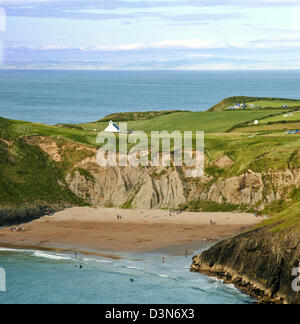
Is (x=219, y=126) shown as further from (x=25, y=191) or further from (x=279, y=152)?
(x=25, y=191)

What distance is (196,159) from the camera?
97.4 metres

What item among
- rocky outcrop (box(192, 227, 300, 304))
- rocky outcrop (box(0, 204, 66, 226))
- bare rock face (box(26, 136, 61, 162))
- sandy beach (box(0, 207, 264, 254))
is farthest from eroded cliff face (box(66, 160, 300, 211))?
rocky outcrop (box(192, 227, 300, 304))

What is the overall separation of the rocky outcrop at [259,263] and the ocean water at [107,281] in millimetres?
1497

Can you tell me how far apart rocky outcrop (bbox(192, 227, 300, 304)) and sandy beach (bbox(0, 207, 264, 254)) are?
7.84m

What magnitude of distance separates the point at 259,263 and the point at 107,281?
50.2 ft

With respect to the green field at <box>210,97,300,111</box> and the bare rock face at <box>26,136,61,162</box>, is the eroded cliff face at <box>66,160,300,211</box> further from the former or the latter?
the green field at <box>210,97,300,111</box>

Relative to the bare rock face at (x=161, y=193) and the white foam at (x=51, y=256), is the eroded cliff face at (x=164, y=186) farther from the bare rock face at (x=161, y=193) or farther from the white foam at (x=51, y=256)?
the white foam at (x=51, y=256)

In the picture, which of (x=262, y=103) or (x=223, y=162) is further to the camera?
(x=262, y=103)

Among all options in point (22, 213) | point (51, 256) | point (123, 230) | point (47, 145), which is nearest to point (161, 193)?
point (123, 230)

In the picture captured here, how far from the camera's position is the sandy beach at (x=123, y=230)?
76.6m

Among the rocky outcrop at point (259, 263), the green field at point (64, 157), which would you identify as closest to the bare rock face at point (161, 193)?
the green field at point (64, 157)

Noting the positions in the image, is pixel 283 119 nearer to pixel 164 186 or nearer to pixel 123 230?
pixel 164 186

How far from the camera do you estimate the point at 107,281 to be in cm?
6394

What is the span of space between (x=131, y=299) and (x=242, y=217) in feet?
103
